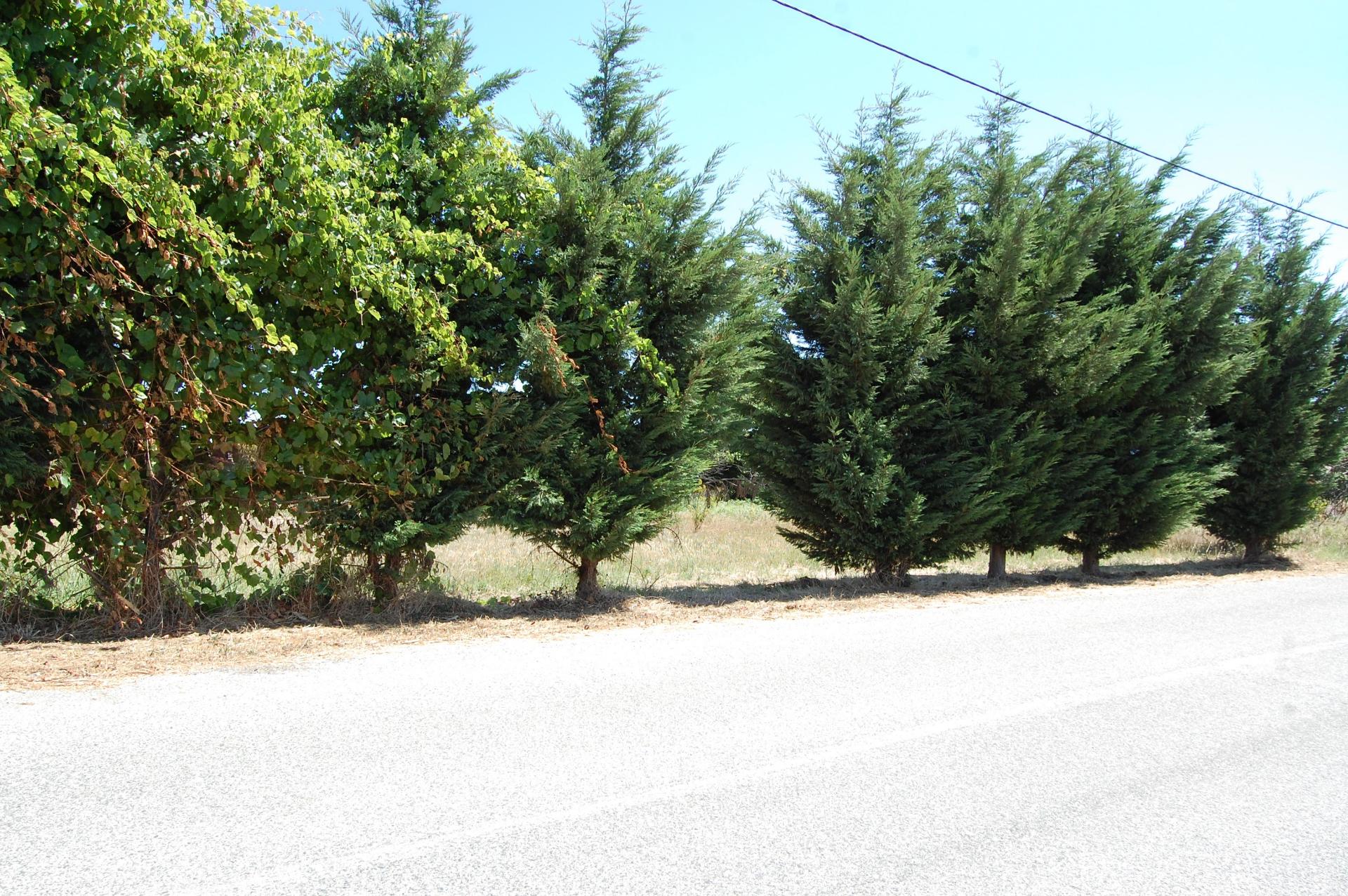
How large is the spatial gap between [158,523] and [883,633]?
621cm

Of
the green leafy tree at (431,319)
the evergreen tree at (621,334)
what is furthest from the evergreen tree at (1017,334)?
the green leafy tree at (431,319)

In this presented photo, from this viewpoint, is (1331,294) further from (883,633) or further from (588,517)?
(588,517)

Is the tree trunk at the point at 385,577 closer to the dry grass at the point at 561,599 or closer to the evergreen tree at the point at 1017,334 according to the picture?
the dry grass at the point at 561,599

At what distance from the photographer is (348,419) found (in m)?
7.41

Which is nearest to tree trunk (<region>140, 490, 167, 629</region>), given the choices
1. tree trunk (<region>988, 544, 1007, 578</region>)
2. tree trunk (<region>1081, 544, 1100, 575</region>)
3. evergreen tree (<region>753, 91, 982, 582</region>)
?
evergreen tree (<region>753, 91, 982, 582</region>)

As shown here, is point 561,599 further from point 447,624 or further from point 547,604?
point 447,624

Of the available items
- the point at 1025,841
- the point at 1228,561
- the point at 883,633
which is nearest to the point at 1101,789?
the point at 1025,841

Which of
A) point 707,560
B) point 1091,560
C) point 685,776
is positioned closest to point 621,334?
point 685,776

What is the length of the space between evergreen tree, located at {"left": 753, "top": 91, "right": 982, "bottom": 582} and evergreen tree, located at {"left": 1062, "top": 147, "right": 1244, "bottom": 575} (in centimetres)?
266

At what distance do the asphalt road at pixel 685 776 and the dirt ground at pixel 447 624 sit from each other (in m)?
0.46

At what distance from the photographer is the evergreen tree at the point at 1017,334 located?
10.8 meters

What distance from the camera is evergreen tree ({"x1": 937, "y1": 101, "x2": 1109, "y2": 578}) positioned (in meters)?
10.8

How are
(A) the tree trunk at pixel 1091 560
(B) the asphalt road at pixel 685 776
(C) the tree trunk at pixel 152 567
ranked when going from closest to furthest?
(B) the asphalt road at pixel 685 776, (C) the tree trunk at pixel 152 567, (A) the tree trunk at pixel 1091 560

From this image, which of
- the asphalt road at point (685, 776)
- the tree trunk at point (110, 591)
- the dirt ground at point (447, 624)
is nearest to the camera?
the asphalt road at point (685, 776)
